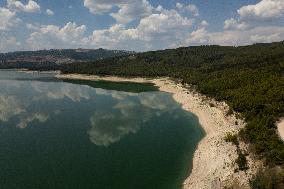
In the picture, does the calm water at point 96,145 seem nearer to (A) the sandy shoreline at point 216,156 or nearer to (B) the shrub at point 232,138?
(A) the sandy shoreline at point 216,156

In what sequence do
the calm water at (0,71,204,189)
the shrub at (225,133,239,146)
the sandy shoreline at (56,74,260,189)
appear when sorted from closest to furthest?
the sandy shoreline at (56,74,260,189) < the calm water at (0,71,204,189) < the shrub at (225,133,239,146)

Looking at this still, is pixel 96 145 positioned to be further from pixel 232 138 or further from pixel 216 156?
pixel 232 138

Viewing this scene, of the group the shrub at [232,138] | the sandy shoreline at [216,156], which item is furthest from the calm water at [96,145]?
→ the shrub at [232,138]

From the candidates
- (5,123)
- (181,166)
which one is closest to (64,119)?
(5,123)

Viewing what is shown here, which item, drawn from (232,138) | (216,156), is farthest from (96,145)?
(232,138)

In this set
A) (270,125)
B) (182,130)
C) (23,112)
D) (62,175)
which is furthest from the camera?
(23,112)

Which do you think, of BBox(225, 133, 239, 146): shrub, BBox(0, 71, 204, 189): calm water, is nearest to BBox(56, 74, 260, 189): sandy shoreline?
BBox(225, 133, 239, 146): shrub

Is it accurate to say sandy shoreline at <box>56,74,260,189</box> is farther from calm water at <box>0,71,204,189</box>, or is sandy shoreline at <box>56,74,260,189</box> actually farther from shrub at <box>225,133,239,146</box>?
calm water at <box>0,71,204,189</box>

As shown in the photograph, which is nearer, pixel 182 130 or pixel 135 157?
pixel 135 157

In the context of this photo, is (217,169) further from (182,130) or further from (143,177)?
(182,130)
